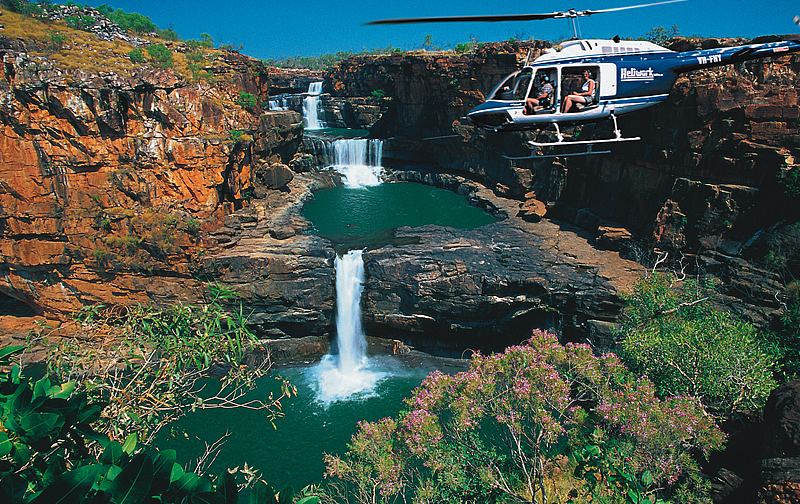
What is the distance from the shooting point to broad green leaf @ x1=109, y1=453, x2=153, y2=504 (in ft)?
8.71

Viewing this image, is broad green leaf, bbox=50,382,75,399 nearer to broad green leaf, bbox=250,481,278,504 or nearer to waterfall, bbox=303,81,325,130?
broad green leaf, bbox=250,481,278,504

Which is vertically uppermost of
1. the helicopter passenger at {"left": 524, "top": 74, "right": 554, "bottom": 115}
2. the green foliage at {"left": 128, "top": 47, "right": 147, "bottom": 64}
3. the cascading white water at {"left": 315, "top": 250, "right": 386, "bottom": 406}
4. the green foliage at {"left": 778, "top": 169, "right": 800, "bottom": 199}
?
the green foliage at {"left": 128, "top": 47, "right": 147, "bottom": 64}

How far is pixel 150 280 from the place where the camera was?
19.3 m

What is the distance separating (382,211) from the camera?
2812 cm

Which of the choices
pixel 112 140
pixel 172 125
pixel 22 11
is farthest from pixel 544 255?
pixel 22 11

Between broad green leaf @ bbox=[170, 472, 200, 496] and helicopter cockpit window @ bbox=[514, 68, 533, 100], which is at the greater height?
helicopter cockpit window @ bbox=[514, 68, 533, 100]

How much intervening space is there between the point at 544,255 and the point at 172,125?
18273 mm

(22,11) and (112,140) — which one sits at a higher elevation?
(22,11)

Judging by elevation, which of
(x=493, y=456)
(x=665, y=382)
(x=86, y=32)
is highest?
(x=86, y=32)

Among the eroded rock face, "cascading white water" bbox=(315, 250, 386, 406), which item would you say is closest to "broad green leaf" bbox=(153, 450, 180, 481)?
"cascading white water" bbox=(315, 250, 386, 406)

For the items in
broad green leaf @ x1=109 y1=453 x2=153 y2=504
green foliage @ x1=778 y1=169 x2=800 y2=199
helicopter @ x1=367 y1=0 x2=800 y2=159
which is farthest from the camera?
green foliage @ x1=778 y1=169 x2=800 y2=199

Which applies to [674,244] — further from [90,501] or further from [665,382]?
[90,501]

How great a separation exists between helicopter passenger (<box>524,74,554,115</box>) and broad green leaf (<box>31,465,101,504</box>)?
31.6 feet

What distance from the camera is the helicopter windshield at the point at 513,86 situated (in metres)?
9.53
